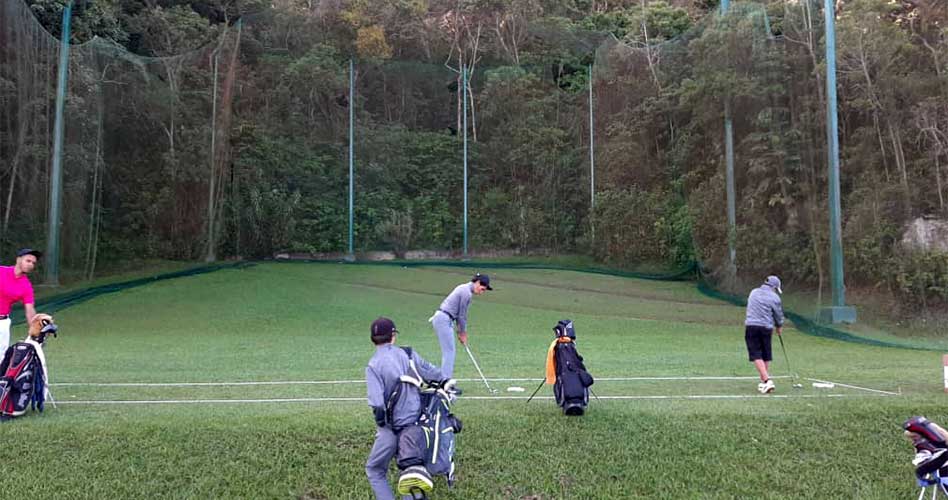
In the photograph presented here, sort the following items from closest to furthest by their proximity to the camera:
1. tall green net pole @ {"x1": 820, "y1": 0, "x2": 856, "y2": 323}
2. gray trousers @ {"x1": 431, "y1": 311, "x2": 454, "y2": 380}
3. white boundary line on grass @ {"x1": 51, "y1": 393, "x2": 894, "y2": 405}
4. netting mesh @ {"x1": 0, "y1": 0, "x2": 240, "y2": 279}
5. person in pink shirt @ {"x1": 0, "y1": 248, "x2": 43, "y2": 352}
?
person in pink shirt @ {"x1": 0, "y1": 248, "x2": 43, "y2": 352} → white boundary line on grass @ {"x1": 51, "y1": 393, "x2": 894, "y2": 405} → gray trousers @ {"x1": 431, "y1": 311, "x2": 454, "y2": 380} → tall green net pole @ {"x1": 820, "y1": 0, "x2": 856, "y2": 323} → netting mesh @ {"x1": 0, "y1": 0, "x2": 240, "y2": 279}

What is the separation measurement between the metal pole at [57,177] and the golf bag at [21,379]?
14.1 meters

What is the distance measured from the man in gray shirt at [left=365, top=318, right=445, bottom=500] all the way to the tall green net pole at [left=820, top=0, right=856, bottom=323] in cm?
1489

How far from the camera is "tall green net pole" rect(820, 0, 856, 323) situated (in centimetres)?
1725

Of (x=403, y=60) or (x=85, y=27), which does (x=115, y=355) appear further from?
(x=403, y=60)

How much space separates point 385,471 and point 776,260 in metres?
16.6

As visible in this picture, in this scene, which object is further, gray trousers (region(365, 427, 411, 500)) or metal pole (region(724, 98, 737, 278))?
metal pole (region(724, 98, 737, 278))

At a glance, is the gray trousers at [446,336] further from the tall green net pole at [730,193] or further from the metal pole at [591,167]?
the metal pole at [591,167]

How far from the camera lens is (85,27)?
27.2 metres

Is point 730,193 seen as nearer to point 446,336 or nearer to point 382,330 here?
point 446,336

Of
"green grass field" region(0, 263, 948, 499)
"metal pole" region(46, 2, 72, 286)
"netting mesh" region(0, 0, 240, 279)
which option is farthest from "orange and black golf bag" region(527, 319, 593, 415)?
"metal pole" region(46, 2, 72, 286)

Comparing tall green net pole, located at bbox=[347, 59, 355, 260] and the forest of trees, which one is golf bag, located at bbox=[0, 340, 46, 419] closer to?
the forest of trees

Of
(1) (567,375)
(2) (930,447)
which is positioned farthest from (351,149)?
(2) (930,447)

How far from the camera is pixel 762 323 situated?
8.95 metres

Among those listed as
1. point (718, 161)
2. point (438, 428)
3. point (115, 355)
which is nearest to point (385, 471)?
point (438, 428)
